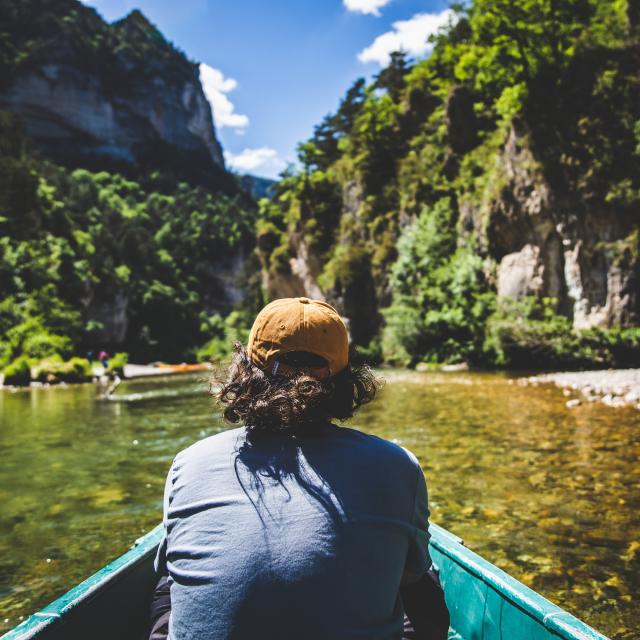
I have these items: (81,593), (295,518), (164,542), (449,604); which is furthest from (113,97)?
(295,518)

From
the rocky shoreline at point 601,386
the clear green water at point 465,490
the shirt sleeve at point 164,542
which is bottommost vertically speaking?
the clear green water at point 465,490

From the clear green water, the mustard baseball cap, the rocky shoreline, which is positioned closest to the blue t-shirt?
the mustard baseball cap

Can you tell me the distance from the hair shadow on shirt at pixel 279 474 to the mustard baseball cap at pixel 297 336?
0.25 meters

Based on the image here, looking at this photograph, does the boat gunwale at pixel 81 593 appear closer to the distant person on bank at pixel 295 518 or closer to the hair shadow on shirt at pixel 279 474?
the distant person on bank at pixel 295 518

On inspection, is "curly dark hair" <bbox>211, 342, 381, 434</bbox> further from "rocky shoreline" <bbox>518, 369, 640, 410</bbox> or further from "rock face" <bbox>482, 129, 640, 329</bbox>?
"rock face" <bbox>482, 129, 640, 329</bbox>

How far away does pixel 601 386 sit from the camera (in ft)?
39.7

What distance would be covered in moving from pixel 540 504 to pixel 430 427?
4048 millimetres

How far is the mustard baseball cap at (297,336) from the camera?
1.63 m

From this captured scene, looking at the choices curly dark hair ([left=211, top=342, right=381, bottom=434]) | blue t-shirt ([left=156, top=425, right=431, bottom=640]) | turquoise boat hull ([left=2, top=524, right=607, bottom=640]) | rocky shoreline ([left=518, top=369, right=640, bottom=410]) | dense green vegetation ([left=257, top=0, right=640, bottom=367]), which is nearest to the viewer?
blue t-shirt ([left=156, top=425, right=431, bottom=640])

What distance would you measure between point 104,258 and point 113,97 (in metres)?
47.3

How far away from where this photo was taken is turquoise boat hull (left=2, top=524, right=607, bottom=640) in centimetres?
190

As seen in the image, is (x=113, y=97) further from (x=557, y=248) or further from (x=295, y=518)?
(x=295, y=518)

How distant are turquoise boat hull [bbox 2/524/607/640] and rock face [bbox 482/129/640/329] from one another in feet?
58.9

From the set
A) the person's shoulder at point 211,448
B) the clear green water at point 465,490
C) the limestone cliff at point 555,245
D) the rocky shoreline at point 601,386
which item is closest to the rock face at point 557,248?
the limestone cliff at point 555,245
